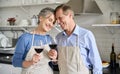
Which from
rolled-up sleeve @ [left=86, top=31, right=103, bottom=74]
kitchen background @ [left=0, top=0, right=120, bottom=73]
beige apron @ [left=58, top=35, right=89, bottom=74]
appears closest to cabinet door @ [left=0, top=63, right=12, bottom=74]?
kitchen background @ [left=0, top=0, right=120, bottom=73]

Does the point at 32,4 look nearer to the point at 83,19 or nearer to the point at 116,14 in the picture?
the point at 83,19

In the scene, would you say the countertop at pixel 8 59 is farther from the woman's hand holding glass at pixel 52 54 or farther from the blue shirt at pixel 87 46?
the woman's hand holding glass at pixel 52 54

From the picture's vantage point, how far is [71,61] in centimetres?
189

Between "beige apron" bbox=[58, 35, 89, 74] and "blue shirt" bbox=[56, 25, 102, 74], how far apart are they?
0.11 ft

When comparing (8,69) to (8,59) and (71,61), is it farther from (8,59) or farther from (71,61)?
(71,61)

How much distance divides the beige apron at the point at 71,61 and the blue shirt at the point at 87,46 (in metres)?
0.03

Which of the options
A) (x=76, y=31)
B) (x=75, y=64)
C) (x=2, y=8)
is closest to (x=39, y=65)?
(x=75, y=64)

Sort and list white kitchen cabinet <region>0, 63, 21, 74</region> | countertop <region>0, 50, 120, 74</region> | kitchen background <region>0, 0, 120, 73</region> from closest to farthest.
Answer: countertop <region>0, 50, 120, 74</region> < kitchen background <region>0, 0, 120, 73</region> < white kitchen cabinet <region>0, 63, 21, 74</region>

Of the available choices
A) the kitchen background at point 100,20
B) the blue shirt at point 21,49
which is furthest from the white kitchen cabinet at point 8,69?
the blue shirt at point 21,49

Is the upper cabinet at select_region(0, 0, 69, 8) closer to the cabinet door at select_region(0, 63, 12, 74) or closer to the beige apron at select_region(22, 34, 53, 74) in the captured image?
the cabinet door at select_region(0, 63, 12, 74)

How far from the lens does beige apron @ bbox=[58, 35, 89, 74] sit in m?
1.87

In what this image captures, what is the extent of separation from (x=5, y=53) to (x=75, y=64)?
2.32m

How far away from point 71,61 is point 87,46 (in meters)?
0.20

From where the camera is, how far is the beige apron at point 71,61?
187 cm
